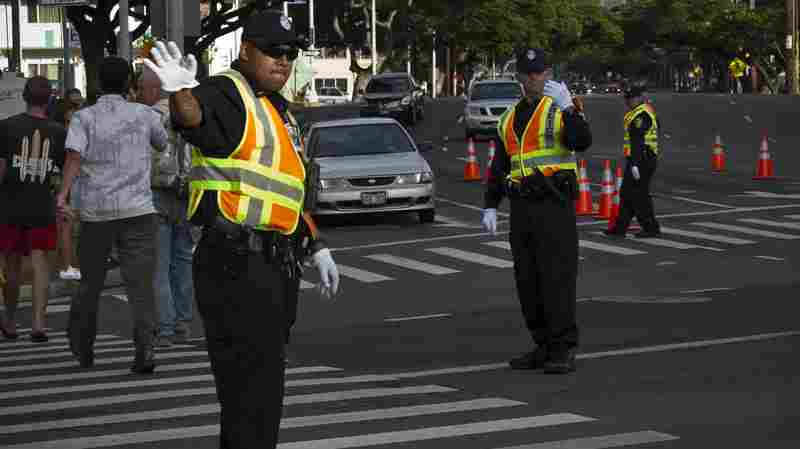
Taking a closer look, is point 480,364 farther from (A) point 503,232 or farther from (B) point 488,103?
(B) point 488,103

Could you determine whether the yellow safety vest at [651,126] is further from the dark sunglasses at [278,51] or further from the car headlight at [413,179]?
the dark sunglasses at [278,51]

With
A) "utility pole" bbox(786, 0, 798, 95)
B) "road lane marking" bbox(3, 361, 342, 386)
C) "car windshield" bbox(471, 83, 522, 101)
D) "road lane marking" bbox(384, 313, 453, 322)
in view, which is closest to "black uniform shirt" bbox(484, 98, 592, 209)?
"road lane marking" bbox(3, 361, 342, 386)

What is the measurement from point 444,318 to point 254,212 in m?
7.98

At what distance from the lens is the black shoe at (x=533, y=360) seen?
36.0 feet

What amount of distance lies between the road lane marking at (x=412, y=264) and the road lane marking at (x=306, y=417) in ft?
28.3

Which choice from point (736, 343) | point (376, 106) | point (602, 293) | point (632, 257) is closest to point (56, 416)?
point (736, 343)

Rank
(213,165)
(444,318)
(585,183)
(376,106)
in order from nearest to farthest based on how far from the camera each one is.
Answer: (213,165), (444,318), (585,183), (376,106)

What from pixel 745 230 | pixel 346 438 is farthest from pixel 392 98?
pixel 346 438

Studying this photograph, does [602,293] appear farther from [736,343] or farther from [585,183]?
[585,183]

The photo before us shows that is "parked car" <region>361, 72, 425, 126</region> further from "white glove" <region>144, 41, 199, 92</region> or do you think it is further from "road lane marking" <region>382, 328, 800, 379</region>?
"white glove" <region>144, 41, 199, 92</region>

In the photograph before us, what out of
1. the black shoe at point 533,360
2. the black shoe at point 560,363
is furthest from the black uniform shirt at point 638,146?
the black shoe at point 560,363

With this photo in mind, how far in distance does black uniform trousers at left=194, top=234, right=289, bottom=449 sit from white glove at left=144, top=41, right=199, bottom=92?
22.7 inches

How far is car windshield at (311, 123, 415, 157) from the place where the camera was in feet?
83.5

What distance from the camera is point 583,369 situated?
1094 centimetres
